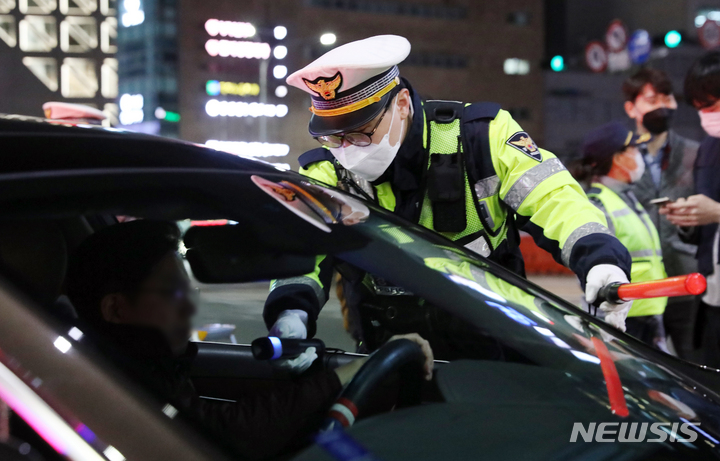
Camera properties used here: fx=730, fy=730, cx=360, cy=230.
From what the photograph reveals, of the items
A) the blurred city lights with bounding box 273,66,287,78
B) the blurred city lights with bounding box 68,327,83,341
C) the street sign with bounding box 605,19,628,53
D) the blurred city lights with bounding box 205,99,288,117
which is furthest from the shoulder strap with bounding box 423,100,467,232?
the blurred city lights with bounding box 205,99,288,117

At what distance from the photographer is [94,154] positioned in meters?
1.02

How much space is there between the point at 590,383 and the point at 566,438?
0.45 feet

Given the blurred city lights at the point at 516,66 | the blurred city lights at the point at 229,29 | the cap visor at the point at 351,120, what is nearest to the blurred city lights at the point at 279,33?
the blurred city lights at the point at 229,29

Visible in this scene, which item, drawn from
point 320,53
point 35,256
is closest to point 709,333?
point 35,256

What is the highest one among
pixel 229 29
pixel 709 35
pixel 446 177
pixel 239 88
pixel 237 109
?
pixel 709 35

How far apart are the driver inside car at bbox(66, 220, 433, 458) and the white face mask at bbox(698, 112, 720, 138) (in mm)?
2363

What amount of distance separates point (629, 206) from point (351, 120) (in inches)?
76.8

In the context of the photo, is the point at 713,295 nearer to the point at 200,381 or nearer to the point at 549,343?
the point at 549,343

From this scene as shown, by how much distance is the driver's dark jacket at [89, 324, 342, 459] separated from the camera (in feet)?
2.78

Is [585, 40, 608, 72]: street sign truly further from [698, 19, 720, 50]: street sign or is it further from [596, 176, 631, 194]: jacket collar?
[596, 176, 631, 194]: jacket collar

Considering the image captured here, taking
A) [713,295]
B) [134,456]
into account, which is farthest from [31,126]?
[713,295]

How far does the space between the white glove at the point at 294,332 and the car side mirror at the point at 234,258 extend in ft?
0.28

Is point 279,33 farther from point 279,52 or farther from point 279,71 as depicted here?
point 279,71

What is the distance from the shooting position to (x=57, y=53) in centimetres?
4506
